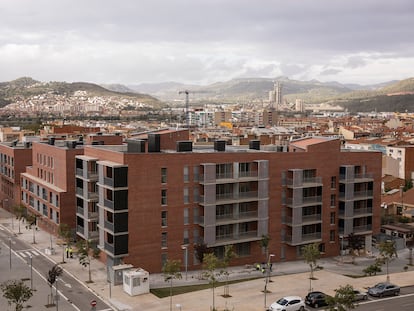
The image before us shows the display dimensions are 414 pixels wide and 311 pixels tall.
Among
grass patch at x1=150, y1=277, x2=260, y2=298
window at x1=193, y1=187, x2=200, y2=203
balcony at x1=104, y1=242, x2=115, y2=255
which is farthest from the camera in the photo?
window at x1=193, y1=187, x2=200, y2=203

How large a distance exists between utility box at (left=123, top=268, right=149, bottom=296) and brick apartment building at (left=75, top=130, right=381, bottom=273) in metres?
3.56

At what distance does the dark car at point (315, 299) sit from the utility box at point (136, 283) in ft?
41.1

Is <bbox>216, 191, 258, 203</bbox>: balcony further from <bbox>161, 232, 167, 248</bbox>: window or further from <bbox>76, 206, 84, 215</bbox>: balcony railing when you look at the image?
<bbox>76, 206, 84, 215</bbox>: balcony railing

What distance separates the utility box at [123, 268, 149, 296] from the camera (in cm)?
4300

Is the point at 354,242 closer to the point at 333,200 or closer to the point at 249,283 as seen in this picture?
the point at 333,200

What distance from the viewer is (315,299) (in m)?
41.1

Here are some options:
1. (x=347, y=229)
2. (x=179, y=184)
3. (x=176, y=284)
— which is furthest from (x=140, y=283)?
(x=347, y=229)

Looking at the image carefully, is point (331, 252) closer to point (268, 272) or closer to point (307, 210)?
point (307, 210)

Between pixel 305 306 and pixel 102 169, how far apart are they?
20.8 m

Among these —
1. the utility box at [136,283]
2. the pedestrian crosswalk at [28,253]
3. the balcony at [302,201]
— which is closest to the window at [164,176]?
the utility box at [136,283]

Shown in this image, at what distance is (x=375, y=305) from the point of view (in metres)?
41.7

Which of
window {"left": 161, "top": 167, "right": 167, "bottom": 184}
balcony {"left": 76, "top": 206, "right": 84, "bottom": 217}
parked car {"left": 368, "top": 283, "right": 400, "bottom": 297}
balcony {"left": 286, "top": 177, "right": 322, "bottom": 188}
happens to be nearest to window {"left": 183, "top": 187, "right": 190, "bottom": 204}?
window {"left": 161, "top": 167, "right": 167, "bottom": 184}

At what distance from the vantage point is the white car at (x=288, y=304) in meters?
39.1

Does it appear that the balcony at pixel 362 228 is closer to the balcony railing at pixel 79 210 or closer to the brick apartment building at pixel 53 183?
the balcony railing at pixel 79 210
